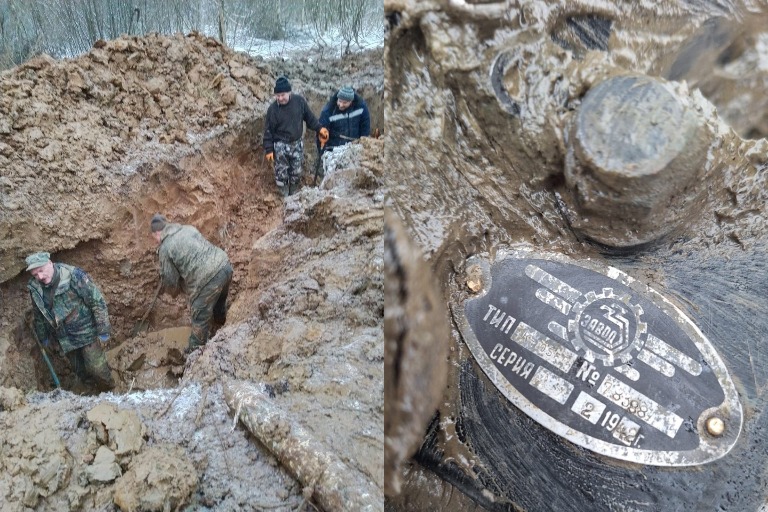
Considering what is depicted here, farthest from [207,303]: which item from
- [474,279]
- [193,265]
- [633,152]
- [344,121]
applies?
[633,152]

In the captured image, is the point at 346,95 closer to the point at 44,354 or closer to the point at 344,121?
the point at 344,121

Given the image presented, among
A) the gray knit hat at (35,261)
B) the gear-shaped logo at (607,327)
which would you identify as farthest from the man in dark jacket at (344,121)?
the gear-shaped logo at (607,327)

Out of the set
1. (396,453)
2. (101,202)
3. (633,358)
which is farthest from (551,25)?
(101,202)

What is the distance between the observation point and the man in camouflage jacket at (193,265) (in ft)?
10.3

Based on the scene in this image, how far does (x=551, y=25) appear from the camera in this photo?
1236mm

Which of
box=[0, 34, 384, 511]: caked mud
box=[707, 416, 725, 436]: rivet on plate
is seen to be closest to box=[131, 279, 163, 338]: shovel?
box=[0, 34, 384, 511]: caked mud

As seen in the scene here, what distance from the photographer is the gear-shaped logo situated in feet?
3.96

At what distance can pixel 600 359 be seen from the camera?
3.94 feet

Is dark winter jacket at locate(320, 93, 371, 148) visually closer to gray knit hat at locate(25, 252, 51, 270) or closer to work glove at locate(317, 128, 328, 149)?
work glove at locate(317, 128, 328, 149)

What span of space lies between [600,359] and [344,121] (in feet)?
11.4

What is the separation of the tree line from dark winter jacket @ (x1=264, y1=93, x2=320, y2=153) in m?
0.92

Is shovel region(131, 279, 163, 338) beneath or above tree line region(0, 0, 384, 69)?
beneath

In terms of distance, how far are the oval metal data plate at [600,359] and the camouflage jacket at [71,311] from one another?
253 centimetres

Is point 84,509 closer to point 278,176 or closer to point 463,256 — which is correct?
point 463,256
